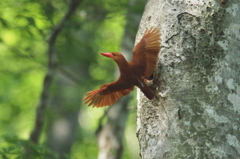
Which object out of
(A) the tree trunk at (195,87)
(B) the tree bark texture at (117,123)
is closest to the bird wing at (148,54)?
(A) the tree trunk at (195,87)

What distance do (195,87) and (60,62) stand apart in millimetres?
4919

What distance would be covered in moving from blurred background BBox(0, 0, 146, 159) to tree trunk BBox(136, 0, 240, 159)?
1.86 meters

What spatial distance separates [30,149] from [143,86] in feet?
7.50

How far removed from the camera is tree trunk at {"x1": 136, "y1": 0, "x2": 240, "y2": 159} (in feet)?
8.09

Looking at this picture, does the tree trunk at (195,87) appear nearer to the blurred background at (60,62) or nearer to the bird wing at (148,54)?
the bird wing at (148,54)

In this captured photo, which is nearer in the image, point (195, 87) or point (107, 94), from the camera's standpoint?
point (195, 87)

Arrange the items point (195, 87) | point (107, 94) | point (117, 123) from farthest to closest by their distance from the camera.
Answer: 1. point (117, 123)
2. point (107, 94)
3. point (195, 87)

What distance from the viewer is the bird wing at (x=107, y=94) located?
2802mm

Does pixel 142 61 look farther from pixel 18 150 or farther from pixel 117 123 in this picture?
pixel 117 123

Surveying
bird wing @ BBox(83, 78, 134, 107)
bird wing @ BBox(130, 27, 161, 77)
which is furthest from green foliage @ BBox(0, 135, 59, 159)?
bird wing @ BBox(130, 27, 161, 77)

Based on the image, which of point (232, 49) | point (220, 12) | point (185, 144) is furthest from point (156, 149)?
point (220, 12)

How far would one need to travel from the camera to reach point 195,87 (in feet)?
8.49

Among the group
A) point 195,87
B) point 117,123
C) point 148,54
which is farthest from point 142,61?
point 117,123

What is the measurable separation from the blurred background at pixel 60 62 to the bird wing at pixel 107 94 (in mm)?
1361
